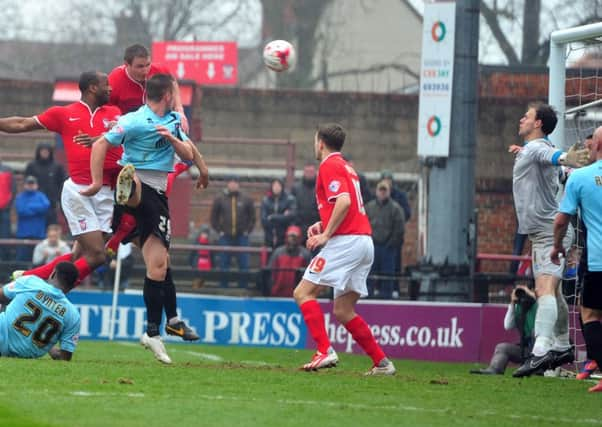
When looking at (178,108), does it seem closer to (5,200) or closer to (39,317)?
(39,317)

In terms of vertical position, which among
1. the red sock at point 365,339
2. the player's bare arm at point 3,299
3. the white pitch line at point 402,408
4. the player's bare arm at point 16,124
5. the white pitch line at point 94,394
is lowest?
the white pitch line at point 402,408

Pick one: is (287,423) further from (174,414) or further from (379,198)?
(379,198)


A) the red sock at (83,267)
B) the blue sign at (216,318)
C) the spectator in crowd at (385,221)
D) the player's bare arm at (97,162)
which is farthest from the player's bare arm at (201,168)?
the spectator in crowd at (385,221)

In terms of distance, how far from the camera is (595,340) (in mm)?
10398

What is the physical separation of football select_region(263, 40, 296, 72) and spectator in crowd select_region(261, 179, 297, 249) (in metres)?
5.76

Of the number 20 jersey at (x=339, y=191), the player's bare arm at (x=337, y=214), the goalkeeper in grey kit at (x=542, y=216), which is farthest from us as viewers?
the goalkeeper in grey kit at (x=542, y=216)

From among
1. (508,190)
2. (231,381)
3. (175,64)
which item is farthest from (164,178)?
(175,64)

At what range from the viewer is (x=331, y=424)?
798 centimetres

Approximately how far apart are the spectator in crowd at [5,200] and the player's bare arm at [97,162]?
10.5 m

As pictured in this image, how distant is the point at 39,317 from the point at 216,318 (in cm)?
654

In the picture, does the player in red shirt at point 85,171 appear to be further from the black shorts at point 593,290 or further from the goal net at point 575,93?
the goal net at point 575,93

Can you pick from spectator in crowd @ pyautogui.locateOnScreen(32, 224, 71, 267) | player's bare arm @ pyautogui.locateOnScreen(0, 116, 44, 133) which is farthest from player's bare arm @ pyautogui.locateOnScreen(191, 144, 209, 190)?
spectator in crowd @ pyautogui.locateOnScreen(32, 224, 71, 267)

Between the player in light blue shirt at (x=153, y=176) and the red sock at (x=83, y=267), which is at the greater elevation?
the player in light blue shirt at (x=153, y=176)

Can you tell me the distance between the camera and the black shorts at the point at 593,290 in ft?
34.1
